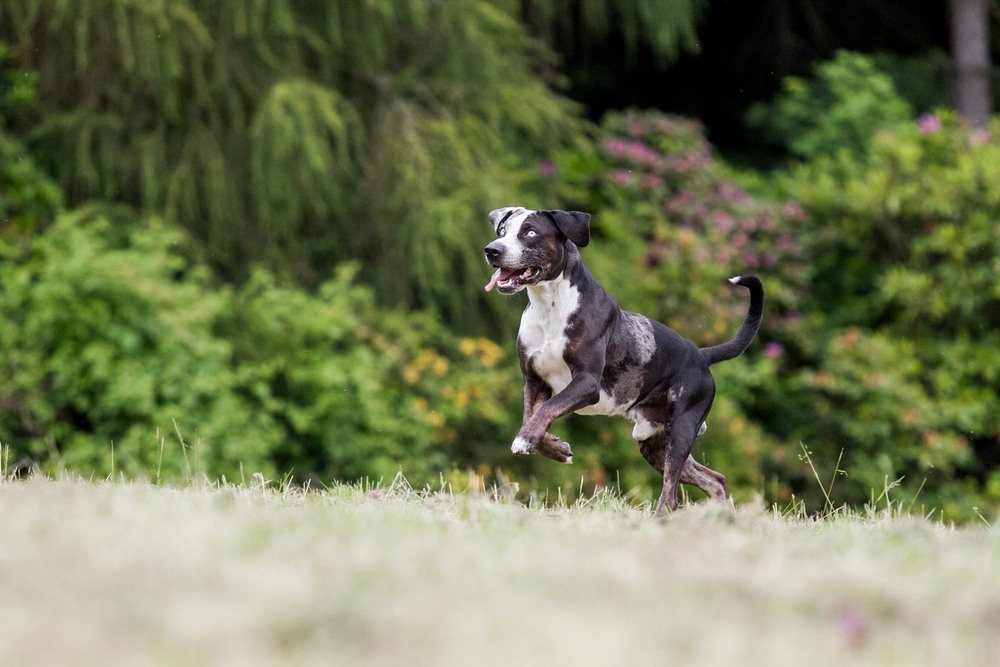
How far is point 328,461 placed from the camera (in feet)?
34.2

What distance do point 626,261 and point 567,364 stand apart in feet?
22.0

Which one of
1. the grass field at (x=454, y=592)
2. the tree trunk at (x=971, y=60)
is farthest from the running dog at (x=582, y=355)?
the tree trunk at (x=971, y=60)

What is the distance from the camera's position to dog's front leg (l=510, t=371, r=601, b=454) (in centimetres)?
502

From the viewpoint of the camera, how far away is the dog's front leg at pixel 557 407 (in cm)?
502

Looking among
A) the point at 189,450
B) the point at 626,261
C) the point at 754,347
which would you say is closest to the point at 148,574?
the point at 189,450

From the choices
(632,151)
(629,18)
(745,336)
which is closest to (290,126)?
(632,151)

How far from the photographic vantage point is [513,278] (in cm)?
515

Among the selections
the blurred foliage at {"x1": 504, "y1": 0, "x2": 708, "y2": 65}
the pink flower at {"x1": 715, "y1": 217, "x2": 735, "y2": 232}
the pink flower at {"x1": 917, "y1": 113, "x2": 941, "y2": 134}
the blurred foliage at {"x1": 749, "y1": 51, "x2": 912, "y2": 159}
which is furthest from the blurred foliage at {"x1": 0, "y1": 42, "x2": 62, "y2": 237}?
the pink flower at {"x1": 917, "y1": 113, "x2": 941, "y2": 134}

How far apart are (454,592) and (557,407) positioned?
1.99 meters

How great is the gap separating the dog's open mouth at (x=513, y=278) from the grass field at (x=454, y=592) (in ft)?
3.93

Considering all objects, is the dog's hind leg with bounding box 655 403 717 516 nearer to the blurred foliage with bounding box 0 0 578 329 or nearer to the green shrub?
the blurred foliage with bounding box 0 0 578 329

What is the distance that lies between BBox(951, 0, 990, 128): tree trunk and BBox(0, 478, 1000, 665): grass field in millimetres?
11101

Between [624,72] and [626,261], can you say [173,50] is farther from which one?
[624,72]

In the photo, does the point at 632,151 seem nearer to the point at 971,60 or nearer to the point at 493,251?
the point at 971,60
